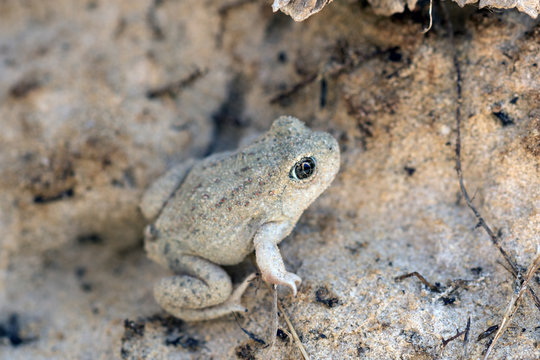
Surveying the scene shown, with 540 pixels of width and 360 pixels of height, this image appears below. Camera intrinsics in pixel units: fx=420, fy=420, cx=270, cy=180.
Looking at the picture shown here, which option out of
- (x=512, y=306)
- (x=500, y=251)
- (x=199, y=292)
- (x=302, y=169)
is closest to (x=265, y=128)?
(x=302, y=169)

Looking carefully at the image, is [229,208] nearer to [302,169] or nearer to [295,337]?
[302,169]

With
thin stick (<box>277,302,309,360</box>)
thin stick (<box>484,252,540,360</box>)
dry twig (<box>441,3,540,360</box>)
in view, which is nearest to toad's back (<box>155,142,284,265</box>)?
thin stick (<box>277,302,309,360</box>)

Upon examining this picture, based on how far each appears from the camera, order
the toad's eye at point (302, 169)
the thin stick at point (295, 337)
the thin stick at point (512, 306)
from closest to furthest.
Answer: the thin stick at point (512, 306) → the thin stick at point (295, 337) → the toad's eye at point (302, 169)

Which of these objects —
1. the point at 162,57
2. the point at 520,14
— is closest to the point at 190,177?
the point at 162,57

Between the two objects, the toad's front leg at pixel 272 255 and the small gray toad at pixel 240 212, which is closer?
the toad's front leg at pixel 272 255

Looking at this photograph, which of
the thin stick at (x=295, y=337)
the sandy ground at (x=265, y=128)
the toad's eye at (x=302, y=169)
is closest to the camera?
the thin stick at (x=295, y=337)

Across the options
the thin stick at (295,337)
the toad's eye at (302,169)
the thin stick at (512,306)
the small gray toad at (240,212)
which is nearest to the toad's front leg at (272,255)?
the small gray toad at (240,212)

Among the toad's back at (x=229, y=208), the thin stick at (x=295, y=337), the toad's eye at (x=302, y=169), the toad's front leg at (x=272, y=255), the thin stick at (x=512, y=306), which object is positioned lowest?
the thin stick at (x=295, y=337)

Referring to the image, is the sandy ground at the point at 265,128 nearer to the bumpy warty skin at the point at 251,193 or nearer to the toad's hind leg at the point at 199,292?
the toad's hind leg at the point at 199,292
